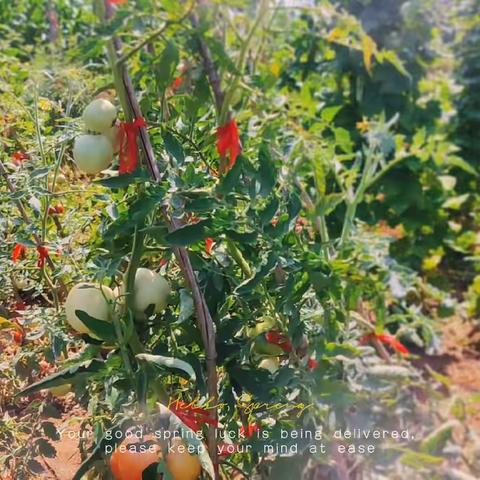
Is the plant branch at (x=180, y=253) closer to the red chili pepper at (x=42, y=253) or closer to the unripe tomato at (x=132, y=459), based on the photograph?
the unripe tomato at (x=132, y=459)

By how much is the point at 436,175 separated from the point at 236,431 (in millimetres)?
2799

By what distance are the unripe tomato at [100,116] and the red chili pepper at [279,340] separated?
37 cm

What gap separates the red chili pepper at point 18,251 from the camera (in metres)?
1.23

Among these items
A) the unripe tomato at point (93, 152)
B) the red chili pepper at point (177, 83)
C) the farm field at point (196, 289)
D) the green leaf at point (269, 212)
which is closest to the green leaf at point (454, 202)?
the farm field at point (196, 289)

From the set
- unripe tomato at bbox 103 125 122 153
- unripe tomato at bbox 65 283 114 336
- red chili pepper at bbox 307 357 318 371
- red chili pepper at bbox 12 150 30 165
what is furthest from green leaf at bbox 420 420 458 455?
red chili pepper at bbox 12 150 30 165

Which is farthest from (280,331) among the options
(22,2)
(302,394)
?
(22,2)

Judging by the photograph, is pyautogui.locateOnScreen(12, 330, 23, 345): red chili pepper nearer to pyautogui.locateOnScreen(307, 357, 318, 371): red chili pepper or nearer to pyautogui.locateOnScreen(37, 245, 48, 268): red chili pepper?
pyautogui.locateOnScreen(37, 245, 48, 268): red chili pepper

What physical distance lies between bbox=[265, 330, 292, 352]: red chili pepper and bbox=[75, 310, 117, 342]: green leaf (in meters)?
0.24

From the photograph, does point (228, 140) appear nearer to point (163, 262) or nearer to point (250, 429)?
point (163, 262)

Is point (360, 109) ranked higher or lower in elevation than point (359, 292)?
lower

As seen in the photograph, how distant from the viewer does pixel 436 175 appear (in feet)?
12.0

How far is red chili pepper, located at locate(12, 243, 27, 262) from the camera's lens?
1230mm

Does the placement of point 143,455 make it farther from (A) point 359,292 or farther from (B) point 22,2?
(B) point 22,2

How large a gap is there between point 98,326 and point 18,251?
1.34 feet
